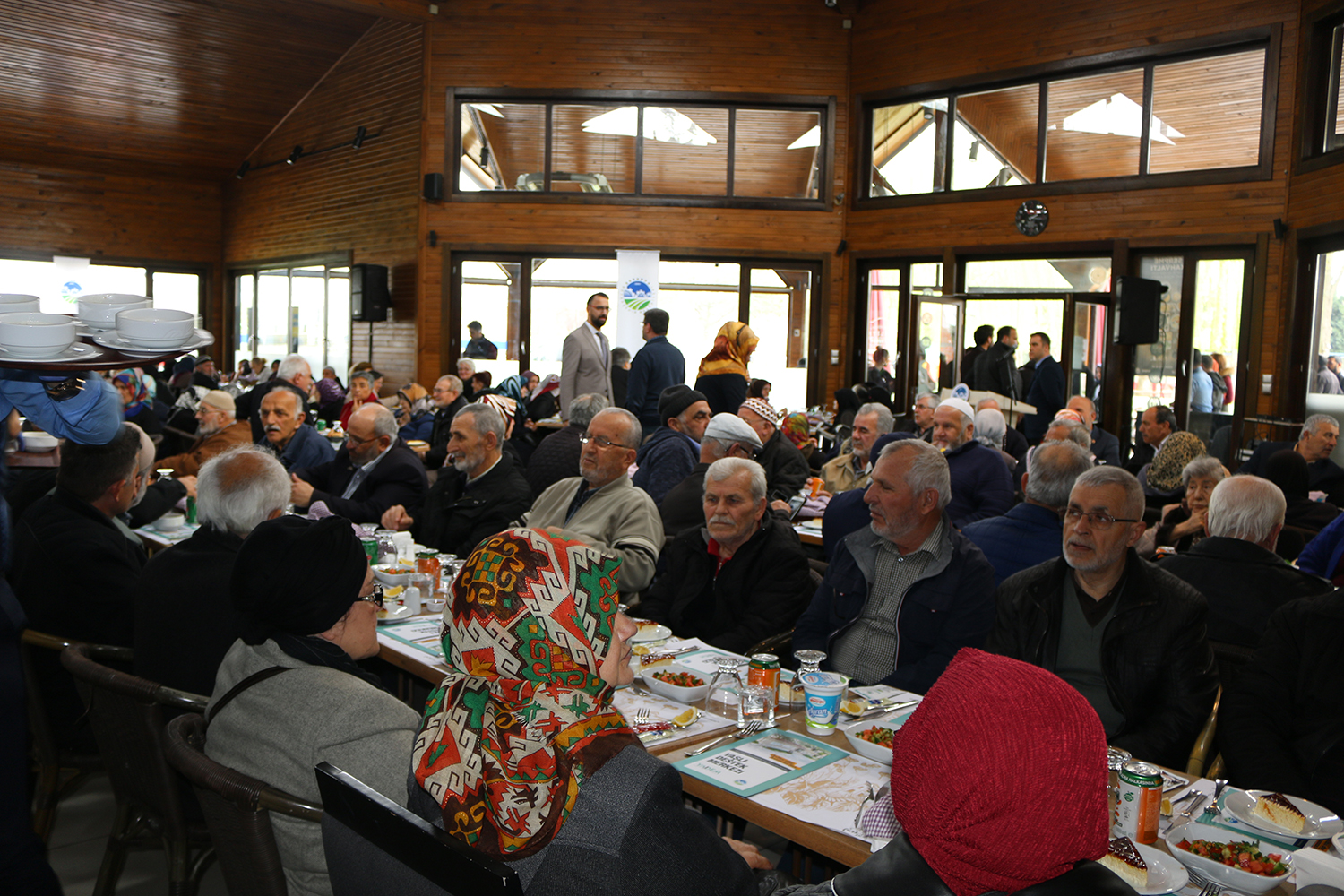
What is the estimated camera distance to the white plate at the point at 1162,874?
67.0 inches

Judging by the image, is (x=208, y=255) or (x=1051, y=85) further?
(x=208, y=255)

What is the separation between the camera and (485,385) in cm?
1090

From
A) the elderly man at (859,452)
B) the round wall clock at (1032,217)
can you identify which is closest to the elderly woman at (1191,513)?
the elderly man at (859,452)

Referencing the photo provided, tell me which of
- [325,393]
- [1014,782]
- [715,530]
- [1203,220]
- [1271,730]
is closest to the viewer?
[1014,782]

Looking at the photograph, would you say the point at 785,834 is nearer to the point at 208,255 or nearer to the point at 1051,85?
the point at 1051,85

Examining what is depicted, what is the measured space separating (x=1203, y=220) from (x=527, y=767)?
33.1 feet

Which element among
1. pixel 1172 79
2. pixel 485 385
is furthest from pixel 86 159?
pixel 1172 79

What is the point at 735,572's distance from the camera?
12.3 ft

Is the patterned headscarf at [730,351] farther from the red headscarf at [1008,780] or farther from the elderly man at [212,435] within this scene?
the red headscarf at [1008,780]

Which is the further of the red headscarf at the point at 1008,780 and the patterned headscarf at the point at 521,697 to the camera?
the patterned headscarf at the point at 521,697

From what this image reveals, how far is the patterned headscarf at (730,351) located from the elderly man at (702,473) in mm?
2621

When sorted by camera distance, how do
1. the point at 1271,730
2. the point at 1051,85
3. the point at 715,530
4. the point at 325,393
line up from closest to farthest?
the point at 1271,730 < the point at 715,530 < the point at 1051,85 < the point at 325,393

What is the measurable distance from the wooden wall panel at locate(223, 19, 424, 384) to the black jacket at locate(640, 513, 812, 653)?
9622 mm

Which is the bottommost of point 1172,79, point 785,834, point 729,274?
point 785,834
